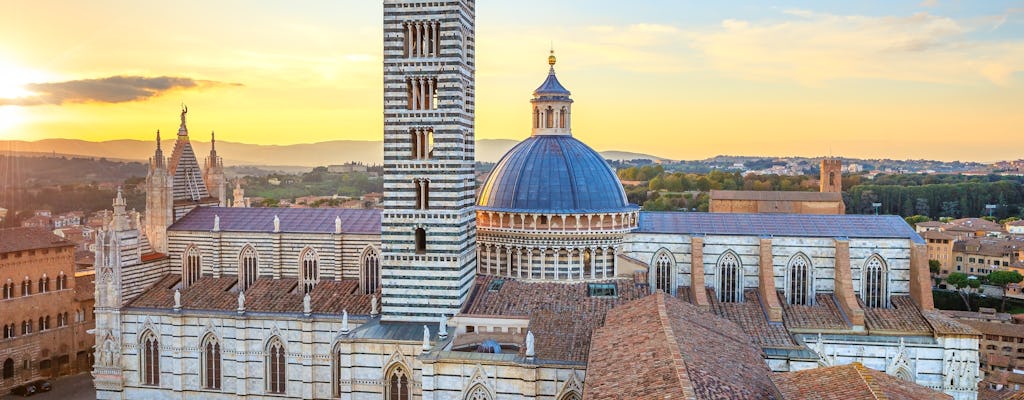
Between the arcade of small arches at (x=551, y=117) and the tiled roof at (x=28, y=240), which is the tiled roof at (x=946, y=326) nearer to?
the arcade of small arches at (x=551, y=117)

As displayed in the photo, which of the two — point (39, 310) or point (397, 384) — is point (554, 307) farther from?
point (39, 310)

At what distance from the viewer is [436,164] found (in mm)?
30344

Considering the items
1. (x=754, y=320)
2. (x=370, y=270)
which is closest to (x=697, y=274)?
(x=754, y=320)

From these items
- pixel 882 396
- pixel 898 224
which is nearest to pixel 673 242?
pixel 898 224

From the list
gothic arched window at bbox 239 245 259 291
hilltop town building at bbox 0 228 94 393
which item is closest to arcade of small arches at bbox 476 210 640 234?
gothic arched window at bbox 239 245 259 291

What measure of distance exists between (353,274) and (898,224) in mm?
24859

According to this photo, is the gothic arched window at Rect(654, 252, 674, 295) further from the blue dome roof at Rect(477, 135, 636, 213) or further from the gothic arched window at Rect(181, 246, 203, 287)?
the gothic arched window at Rect(181, 246, 203, 287)

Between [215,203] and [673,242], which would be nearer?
[673,242]

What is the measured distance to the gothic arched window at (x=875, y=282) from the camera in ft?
111

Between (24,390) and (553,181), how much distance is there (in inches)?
1228

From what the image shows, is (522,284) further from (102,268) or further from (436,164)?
(102,268)

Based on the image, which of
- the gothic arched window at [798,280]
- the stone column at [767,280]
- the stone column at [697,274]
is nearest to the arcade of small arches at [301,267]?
the stone column at [697,274]

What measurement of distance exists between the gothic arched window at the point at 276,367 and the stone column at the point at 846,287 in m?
23.8

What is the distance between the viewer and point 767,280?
3325cm
